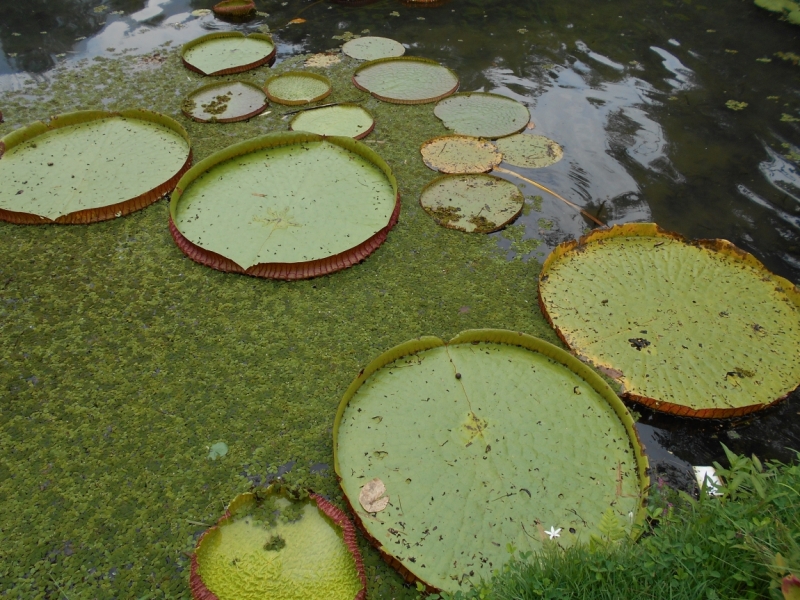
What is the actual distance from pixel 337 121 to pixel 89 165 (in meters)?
1.94

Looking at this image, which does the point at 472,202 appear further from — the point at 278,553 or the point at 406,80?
the point at 278,553

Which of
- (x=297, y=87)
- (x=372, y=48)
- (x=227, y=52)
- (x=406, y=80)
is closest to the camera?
(x=297, y=87)

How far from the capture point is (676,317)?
2.84 meters

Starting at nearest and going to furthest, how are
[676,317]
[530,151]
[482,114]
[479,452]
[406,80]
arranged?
1. [479,452]
2. [676,317]
3. [530,151]
4. [482,114]
5. [406,80]

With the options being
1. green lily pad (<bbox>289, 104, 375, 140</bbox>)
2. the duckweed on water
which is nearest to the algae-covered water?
the duckweed on water

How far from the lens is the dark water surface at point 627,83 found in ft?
11.6

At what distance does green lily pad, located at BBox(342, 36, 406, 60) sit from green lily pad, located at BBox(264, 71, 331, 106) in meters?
0.74

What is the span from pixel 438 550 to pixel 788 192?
3.78 metres

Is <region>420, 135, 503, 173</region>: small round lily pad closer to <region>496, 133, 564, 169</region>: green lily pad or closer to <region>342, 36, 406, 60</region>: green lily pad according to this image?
<region>496, 133, 564, 169</region>: green lily pad

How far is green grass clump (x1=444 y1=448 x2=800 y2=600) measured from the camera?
1.32 m

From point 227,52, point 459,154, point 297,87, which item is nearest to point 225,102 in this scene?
point 297,87

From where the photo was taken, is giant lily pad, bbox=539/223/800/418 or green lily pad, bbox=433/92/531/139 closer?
giant lily pad, bbox=539/223/800/418

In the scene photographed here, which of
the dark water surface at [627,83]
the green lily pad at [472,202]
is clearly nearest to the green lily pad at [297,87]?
the dark water surface at [627,83]

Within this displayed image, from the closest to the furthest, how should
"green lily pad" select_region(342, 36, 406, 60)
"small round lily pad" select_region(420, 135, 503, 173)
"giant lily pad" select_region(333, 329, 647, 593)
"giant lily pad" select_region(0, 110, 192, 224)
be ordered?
"giant lily pad" select_region(333, 329, 647, 593)
"giant lily pad" select_region(0, 110, 192, 224)
"small round lily pad" select_region(420, 135, 503, 173)
"green lily pad" select_region(342, 36, 406, 60)
